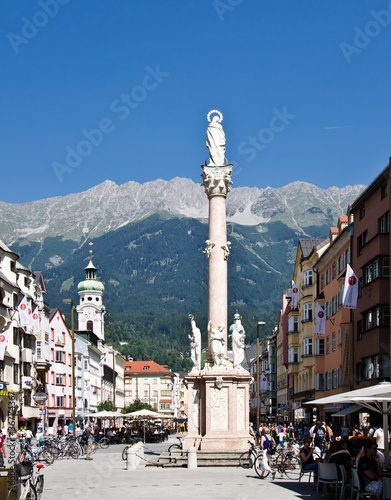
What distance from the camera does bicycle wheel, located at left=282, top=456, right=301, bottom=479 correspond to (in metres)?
34.1

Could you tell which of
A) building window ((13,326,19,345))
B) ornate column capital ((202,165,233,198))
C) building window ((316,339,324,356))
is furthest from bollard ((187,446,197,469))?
building window ((13,326,19,345))

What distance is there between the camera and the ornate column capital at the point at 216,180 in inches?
1757

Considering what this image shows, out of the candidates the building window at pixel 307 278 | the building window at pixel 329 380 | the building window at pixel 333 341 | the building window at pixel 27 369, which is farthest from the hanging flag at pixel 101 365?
the building window at pixel 333 341

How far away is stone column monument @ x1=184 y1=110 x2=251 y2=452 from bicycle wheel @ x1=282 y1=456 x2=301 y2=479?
3.69m

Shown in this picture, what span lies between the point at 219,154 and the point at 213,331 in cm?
837

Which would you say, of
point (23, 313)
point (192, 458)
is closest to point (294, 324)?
point (23, 313)

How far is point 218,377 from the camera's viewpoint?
135 ft

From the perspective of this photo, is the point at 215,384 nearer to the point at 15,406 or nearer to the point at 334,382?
the point at 334,382

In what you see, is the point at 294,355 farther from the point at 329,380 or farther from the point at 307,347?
the point at 329,380

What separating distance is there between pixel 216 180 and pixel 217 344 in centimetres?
750

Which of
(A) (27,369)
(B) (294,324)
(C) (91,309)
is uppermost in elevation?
(C) (91,309)

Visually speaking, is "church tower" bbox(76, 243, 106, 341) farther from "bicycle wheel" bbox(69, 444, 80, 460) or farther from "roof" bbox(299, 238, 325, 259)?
"bicycle wheel" bbox(69, 444, 80, 460)

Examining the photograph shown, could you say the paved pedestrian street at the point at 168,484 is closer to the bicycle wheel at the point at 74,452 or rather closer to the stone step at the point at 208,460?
the stone step at the point at 208,460

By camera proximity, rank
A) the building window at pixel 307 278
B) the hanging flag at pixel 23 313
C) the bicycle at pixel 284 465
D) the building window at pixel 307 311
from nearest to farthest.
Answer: the bicycle at pixel 284 465 < the hanging flag at pixel 23 313 < the building window at pixel 307 311 < the building window at pixel 307 278
